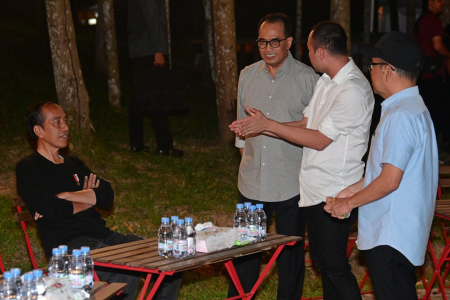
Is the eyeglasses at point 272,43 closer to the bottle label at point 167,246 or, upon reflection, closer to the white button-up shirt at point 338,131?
the white button-up shirt at point 338,131

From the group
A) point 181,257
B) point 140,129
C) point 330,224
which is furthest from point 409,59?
point 140,129

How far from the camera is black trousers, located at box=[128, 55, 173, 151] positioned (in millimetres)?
8562

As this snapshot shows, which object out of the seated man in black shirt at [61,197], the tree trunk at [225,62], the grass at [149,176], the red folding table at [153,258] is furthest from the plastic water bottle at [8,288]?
the tree trunk at [225,62]

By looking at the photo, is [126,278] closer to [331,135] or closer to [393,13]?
[331,135]

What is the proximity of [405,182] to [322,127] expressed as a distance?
2.69ft

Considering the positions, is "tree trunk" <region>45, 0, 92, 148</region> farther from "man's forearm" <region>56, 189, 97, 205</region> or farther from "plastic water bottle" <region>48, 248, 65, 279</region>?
"plastic water bottle" <region>48, 248, 65, 279</region>

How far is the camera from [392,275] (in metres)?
3.52

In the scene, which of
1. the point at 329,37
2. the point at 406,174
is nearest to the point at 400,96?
the point at 406,174

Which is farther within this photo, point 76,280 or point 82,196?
point 82,196

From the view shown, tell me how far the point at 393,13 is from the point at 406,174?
27.3 meters

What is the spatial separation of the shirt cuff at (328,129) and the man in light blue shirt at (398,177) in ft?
1.80

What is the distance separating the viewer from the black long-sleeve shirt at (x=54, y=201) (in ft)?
14.6

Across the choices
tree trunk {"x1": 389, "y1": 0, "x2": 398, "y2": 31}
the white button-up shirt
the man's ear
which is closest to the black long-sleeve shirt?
the man's ear

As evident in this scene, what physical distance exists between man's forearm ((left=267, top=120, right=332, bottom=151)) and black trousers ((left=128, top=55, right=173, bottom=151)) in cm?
454
